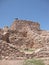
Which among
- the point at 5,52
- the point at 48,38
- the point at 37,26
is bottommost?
the point at 5,52

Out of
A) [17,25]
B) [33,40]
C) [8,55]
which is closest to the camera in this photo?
[8,55]

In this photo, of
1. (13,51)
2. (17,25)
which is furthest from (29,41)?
(13,51)

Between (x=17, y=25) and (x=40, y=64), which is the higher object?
(x=17, y=25)

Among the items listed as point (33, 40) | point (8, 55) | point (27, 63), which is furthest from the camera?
point (33, 40)

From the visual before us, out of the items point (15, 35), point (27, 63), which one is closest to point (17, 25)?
point (15, 35)

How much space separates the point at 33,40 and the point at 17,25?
816 centimetres

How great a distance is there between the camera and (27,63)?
10125mm

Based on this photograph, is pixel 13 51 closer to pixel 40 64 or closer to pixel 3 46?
pixel 3 46

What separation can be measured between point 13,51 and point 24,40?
1153cm

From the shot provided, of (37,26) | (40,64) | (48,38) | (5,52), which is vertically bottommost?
(40,64)

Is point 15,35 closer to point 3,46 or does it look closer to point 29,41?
point 29,41

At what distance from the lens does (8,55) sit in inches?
539

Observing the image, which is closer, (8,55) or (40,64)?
(40,64)

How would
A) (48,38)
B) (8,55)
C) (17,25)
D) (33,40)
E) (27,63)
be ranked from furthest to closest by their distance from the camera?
(17,25)
(33,40)
(48,38)
(8,55)
(27,63)
